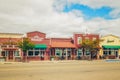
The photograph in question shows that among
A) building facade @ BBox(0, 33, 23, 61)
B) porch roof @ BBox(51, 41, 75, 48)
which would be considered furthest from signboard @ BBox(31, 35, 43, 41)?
porch roof @ BBox(51, 41, 75, 48)

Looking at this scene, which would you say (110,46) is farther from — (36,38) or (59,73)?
(59,73)

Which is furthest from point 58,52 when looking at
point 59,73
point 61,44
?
point 59,73

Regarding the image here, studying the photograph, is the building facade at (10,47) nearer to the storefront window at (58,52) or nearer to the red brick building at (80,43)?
the storefront window at (58,52)

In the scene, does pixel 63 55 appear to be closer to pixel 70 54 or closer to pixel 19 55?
pixel 70 54

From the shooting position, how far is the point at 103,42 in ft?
192

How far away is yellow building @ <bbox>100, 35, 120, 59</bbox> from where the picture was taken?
58.1 m

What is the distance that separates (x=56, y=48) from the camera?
5206cm

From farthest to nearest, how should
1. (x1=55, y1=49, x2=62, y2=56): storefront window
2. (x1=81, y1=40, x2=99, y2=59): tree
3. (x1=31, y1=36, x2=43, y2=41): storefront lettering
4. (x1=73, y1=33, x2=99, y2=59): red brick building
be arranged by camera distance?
(x1=73, y1=33, x2=99, y2=59): red brick building → (x1=55, y1=49, x2=62, y2=56): storefront window → (x1=81, y1=40, x2=99, y2=59): tree → (x1=31, y1=36, x2=43, y2=41): storefront lettering

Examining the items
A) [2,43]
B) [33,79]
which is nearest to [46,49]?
[2,43]

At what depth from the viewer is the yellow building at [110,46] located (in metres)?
58.1

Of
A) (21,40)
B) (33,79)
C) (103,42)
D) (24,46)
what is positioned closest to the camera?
(33,79)

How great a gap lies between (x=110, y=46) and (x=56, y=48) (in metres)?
15.9

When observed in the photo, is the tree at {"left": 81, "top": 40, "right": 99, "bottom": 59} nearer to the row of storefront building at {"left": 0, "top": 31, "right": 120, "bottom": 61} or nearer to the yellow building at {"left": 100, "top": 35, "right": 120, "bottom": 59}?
the row of storefront building at {"left": 0, "top": 31, "right": 120, "bottom": 61}

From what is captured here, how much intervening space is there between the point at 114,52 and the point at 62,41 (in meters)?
15.4
